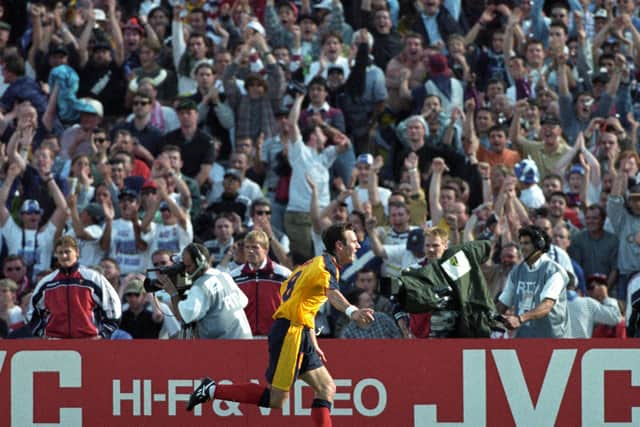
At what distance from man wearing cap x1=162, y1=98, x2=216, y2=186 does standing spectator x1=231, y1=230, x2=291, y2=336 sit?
12.4ft

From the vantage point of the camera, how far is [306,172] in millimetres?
17547

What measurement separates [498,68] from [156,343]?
8.28 metres

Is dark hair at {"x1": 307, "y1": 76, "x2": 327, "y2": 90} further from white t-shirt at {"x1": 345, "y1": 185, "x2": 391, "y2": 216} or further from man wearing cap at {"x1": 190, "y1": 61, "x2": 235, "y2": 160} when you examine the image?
white t-shirt at {"x1": 345, "y1": 185, "x2": 391, "y2": 216}

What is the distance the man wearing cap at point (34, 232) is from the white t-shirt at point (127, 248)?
64 centimetres

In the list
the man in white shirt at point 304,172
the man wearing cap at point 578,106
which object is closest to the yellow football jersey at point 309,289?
the man in white shirt at point 304,172

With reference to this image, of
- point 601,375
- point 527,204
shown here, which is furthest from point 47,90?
point 601,375

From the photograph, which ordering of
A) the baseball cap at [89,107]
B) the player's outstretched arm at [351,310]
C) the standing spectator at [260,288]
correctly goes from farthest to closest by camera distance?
the baseball cap at [89,107], the standing spectator at [260,288], the player's outstretched arm at [351,310]

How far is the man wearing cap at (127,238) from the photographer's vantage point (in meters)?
16.6

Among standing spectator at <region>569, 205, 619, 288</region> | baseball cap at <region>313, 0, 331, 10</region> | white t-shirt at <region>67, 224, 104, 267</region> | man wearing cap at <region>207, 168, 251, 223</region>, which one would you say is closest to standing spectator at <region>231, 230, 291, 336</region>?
man wearing cap at <region>207, 168, 251, 223</region>

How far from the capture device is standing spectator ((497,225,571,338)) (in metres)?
13.6

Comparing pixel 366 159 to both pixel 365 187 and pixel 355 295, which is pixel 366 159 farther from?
pixel 355 295

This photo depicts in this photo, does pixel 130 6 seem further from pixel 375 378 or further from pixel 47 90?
pixel 375 378

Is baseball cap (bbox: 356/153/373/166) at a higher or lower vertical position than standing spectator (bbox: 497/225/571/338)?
higher

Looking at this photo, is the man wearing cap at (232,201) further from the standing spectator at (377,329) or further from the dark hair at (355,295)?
the standing spectator at (377,329)
